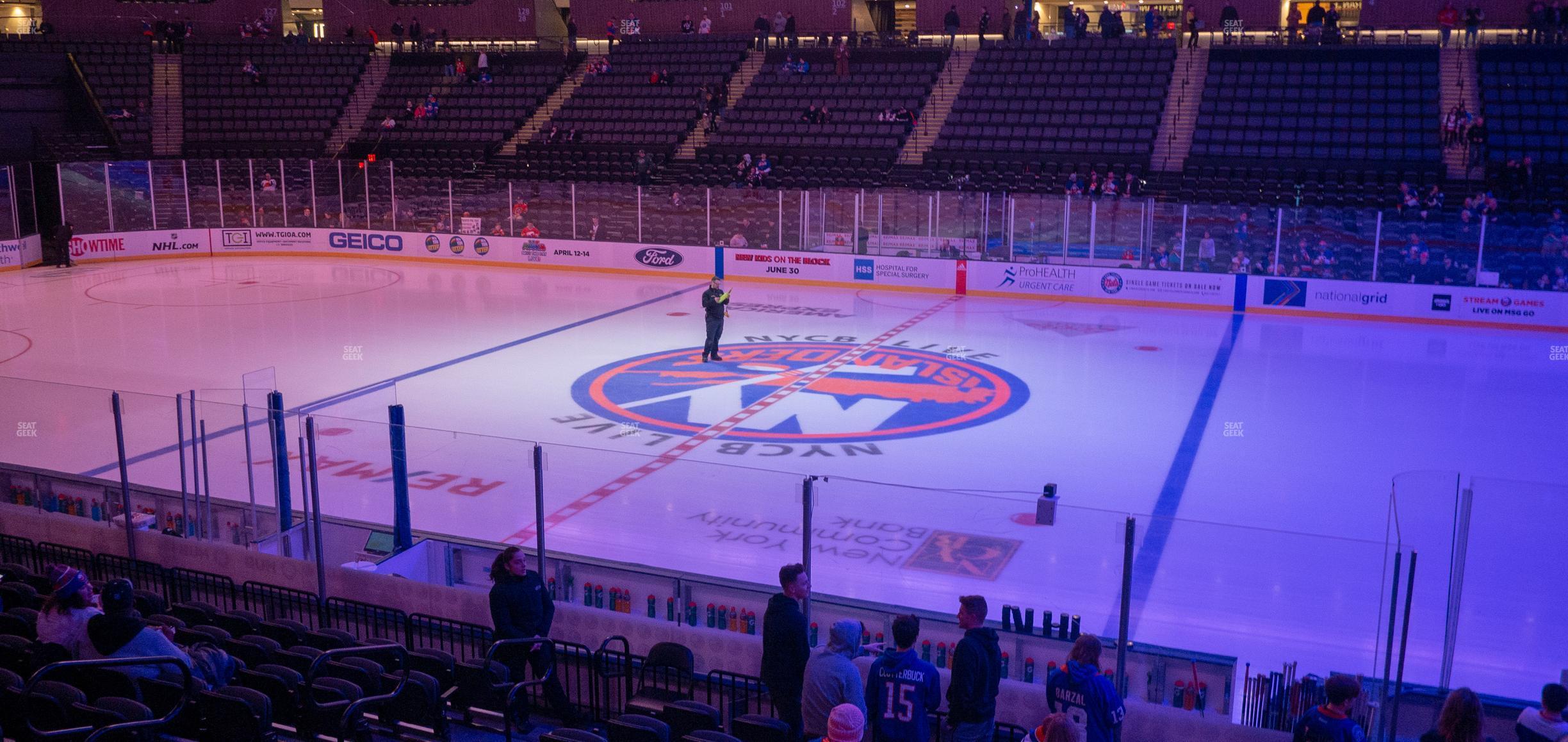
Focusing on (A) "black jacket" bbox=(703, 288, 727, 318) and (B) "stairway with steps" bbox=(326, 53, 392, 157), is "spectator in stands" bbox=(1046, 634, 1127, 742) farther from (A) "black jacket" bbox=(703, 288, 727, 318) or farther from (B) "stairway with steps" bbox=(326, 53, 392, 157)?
(B) "stairway with steps" bbox=(326, 53, 392, 157)

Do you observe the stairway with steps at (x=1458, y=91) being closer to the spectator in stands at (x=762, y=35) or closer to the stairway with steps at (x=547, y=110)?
the spectator in stands at (x=762, y=35)

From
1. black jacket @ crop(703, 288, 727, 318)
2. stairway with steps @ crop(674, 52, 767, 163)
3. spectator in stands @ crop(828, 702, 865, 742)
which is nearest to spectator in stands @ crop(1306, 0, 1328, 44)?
stairway with steps @ crop(674, 52, 767, 163)

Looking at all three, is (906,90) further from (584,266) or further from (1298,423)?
(1298,423)

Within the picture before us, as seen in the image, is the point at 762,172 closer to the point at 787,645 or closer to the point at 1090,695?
the point at 787,645

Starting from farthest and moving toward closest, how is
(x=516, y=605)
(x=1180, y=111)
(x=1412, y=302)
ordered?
(x=1180, y=111) < (x=1412, y=302) < (x=516, y=605)

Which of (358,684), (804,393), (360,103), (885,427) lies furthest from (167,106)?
(358,684)

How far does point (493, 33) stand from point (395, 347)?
26942 millimetres

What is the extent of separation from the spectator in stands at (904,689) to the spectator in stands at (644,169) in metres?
28.2

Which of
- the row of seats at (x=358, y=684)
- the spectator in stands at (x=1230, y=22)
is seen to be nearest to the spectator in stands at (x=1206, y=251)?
the spectator in stands at (x=1230, y=22)

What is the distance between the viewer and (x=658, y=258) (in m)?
30.6

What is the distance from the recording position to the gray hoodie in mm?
6488

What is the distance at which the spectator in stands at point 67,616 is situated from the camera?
685cm

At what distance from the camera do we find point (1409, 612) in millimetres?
6336

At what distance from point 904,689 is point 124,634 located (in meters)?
4.13
